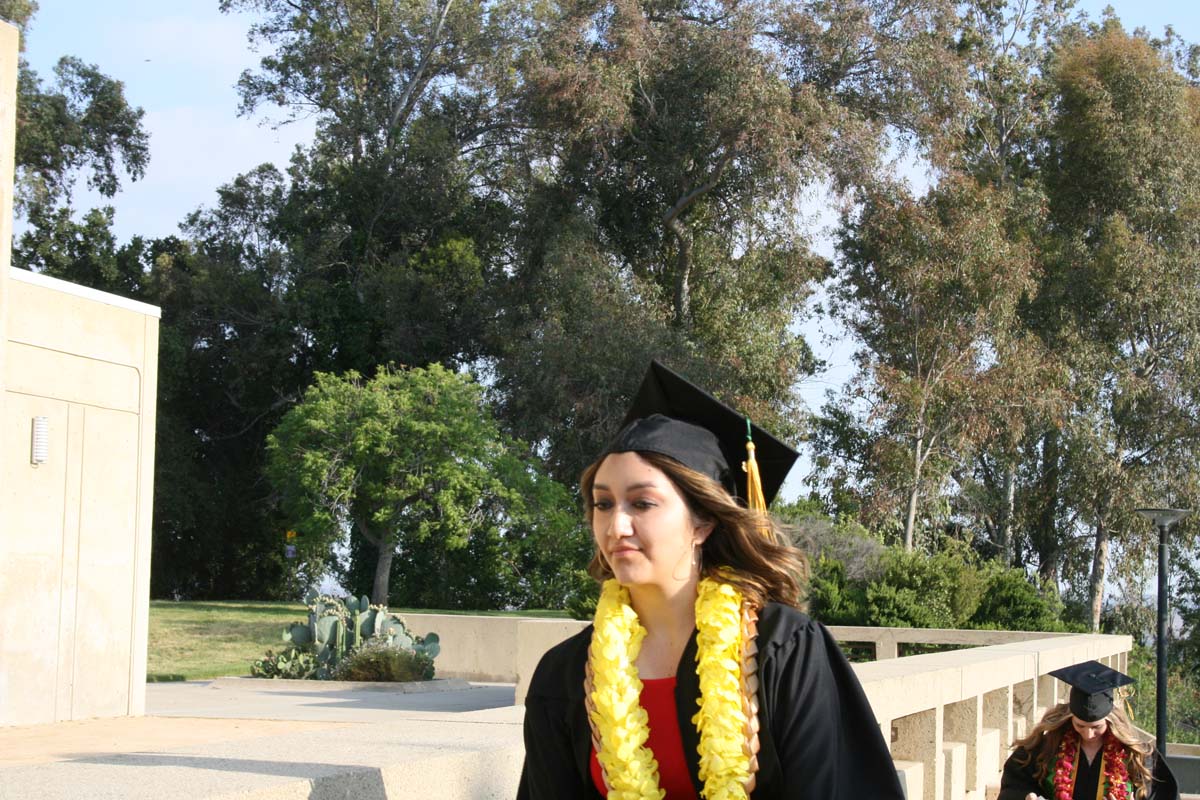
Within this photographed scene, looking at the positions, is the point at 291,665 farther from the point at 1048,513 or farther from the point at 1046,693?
the point at 1048,513

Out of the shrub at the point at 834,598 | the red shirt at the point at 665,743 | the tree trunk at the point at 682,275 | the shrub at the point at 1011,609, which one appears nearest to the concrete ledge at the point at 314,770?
the red shirt at the point at 665,743

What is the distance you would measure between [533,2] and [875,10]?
10172 millimetres

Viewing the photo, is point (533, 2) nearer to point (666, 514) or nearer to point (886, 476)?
point (886, 476)

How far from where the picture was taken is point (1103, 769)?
5.87 meters

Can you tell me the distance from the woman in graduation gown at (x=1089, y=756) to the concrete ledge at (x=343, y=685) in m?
12.1

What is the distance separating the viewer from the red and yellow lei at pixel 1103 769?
5.80m

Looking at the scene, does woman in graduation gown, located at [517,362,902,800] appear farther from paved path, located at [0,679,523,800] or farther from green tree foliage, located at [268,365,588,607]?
green tree foliage, located at [268,365,588,607]

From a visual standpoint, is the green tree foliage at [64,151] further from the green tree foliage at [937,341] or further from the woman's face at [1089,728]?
the woman's face at [1089,728]

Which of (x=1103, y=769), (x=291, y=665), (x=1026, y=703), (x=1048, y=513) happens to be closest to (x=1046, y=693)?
(x=1026, y=703)

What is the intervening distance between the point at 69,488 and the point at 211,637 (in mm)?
12054

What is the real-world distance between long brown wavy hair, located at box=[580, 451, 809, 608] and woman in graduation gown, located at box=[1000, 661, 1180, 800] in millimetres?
3577

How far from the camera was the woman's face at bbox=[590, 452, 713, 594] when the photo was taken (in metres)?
2.71

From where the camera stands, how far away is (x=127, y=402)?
14344mm


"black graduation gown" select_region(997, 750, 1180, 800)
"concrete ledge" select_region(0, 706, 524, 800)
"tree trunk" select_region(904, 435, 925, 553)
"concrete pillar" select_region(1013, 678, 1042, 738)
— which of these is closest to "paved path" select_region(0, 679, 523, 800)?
"concrete ledge" select_region(0, 706, 524, 800)
